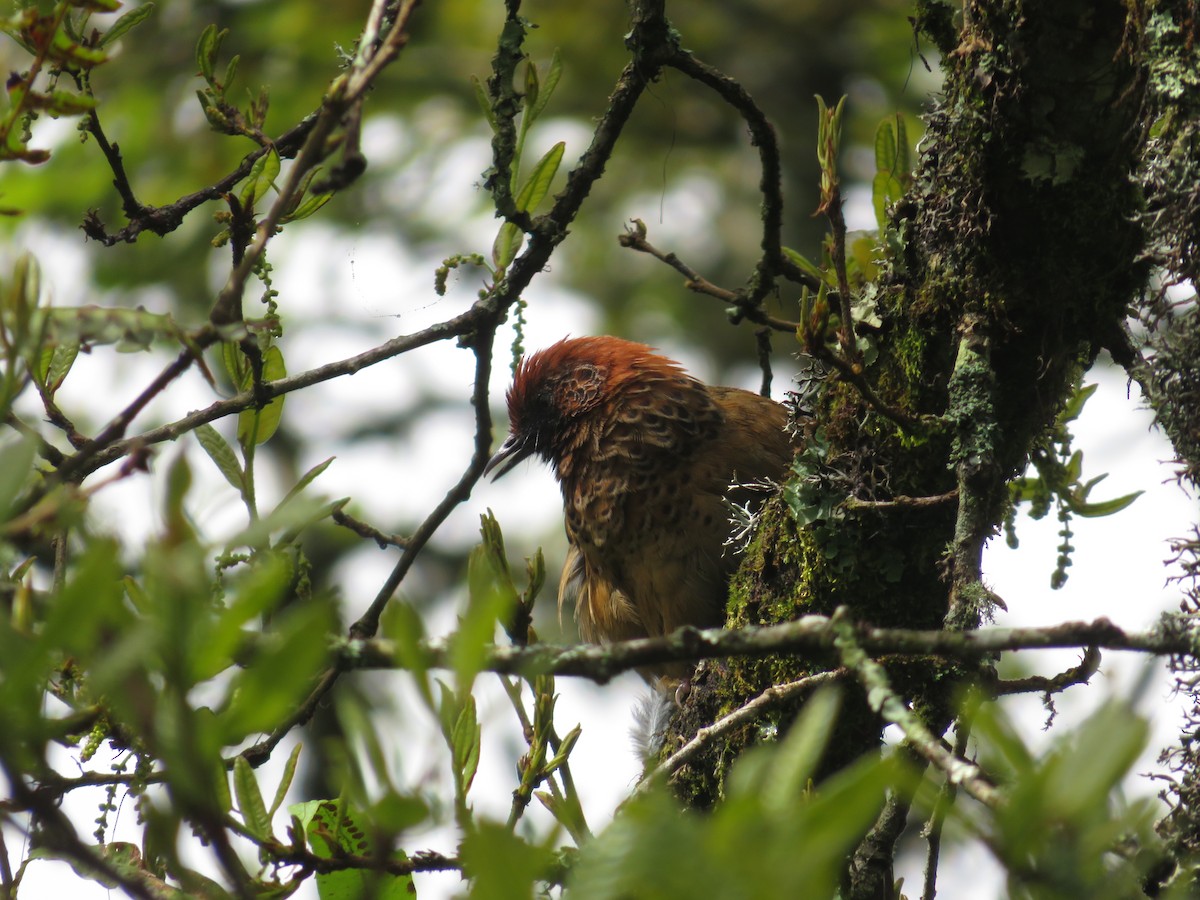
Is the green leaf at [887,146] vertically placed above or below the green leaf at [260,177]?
above

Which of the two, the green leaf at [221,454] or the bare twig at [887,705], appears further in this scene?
the green leaf at [221,454]

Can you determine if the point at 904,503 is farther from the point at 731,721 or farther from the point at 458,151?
the point at 458,151

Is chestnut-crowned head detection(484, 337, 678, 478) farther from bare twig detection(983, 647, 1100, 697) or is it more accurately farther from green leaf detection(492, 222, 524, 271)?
bare twig detection(983, 647, 1100, 697)

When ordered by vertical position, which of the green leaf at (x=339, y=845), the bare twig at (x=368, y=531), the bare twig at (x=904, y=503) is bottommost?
the green leaf at (x=339, y=845)

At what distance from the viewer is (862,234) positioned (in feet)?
9.07

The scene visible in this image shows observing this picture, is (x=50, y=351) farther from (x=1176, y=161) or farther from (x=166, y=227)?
(x=1176, y=161)

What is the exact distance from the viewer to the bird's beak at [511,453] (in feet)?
13.4

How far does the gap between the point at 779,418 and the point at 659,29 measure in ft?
4.74

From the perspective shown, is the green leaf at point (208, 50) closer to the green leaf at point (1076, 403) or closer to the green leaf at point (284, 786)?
the green leaf at point (284, 786)

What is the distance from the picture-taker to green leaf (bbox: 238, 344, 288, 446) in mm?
2172

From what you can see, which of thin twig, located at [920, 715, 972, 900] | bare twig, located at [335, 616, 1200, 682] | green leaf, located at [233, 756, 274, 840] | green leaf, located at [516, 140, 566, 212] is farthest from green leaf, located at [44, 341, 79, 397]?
thin twig, located at [920, 715, 972, 900]

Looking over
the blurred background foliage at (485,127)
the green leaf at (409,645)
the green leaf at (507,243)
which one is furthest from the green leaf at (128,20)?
the blurred background foliage at (485,127)

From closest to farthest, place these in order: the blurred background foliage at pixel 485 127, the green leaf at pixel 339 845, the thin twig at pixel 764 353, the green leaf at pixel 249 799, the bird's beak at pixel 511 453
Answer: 1. the green leaf at pixel 249 799
2. the green leaf at pixel 339 845
3. the thin twig at pixel 764 353
4. the bird's beak at pixel 511 453
5. the blurred background foliage at pixel 485 127

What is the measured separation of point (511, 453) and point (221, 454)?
2066 millimetres
